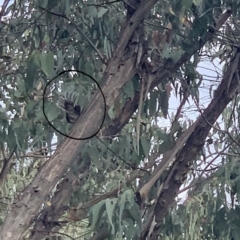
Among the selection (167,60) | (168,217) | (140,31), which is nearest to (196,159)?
(168,217)

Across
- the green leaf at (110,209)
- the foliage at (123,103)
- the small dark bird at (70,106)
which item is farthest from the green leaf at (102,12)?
the green leaf at (110,209)

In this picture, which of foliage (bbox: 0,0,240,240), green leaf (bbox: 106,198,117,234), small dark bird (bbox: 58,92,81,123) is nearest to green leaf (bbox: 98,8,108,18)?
foliage (bbox: 0,0,240,240)

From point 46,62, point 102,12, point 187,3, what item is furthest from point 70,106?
point 187,3

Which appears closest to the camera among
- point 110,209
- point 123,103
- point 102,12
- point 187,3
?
point 187,3

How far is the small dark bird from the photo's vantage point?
2730 mm

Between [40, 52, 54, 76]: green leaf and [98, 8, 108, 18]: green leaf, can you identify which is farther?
[98, 8, 108, 18]: green leaf

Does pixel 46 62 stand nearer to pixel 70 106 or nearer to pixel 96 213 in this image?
pixel 70 106

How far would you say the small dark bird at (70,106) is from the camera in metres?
2.73

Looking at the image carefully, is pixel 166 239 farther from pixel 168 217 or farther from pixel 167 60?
pixel 167 60

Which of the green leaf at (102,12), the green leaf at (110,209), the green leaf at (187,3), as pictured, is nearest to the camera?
the green leaf at (187,3)

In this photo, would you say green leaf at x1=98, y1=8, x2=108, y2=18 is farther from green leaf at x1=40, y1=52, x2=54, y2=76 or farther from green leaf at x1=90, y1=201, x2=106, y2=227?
green leaf at x1=90, y1=201, x2=106, y2=227

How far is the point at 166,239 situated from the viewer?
3.52m

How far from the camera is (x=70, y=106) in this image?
2.77 meters

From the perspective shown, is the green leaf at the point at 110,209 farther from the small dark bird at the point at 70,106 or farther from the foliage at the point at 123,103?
the small dark bird at the point at 70,106
